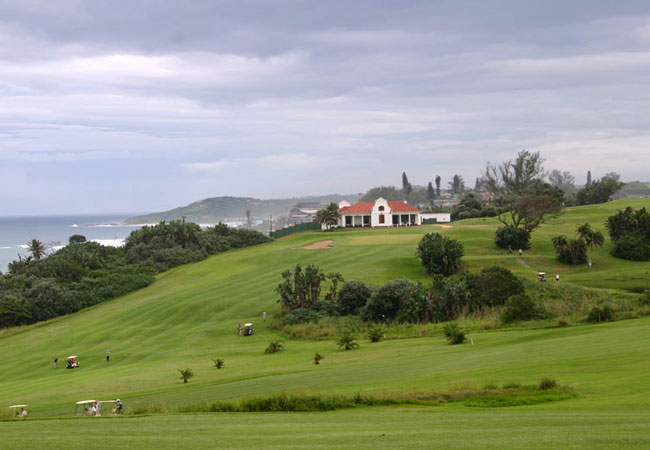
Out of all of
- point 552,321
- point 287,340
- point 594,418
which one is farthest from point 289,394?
point 287,340

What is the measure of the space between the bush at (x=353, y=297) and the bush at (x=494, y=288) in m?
7.99

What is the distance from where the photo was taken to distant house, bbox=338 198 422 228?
310 feet

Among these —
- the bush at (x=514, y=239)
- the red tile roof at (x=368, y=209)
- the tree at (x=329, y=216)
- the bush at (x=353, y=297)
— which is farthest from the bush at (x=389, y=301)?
the red tile roof at (x=368, y=209)

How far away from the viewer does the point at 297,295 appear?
149 ft

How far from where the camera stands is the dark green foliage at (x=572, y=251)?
169ft

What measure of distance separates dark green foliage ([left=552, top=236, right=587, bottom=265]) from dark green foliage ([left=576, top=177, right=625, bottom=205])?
6524 centimetres

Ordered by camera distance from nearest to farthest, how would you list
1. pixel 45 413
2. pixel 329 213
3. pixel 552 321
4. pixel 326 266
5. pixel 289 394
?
pixel 289 394 → pixel 45 413 → pixel 552 321 → pixel 326 266 → pixel 329 213

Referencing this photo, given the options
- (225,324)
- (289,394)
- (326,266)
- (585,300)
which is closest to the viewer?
(289,394)

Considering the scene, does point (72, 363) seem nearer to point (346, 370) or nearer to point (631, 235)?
point (346, 370)

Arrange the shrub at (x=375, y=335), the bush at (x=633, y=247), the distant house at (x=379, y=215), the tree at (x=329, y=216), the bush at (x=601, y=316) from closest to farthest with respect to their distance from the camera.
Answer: the bush at (x=601, y=316)
the shrub at (x=375, y=335)
the bush at (x=633, y=247)
the tree at (x=329, y=216)
the distant house at (x=379, y=215)

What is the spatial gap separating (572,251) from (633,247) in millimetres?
6420

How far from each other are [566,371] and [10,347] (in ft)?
145

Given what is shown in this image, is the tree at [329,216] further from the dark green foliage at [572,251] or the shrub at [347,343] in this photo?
the shrub at [347,343]

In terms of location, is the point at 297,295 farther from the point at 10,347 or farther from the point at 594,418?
the point at 594,418
